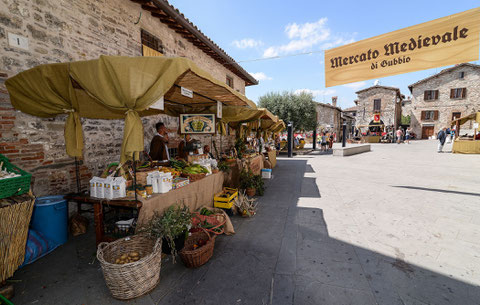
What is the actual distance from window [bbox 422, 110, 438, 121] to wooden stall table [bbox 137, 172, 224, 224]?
40645mm

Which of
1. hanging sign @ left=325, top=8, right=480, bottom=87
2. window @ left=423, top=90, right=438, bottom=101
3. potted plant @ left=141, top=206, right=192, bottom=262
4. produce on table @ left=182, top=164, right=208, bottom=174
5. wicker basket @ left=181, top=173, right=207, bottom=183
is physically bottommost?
potted plant @ left=141, top=206, right=192, bottom=262

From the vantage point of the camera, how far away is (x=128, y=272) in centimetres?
221

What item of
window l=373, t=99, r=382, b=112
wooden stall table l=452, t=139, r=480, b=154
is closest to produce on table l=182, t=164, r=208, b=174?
wooden stall table l=452, t=139, r=480, b=154

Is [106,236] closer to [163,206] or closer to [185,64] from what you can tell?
[163,206]

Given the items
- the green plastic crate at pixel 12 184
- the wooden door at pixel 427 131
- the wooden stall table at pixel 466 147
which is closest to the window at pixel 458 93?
the wooden door at pixel 427 131

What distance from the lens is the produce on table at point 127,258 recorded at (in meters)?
2.40

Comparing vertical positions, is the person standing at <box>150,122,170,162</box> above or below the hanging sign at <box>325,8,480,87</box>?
below

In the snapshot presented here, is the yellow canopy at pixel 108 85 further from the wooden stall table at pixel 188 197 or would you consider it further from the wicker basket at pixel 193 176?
the wicker basket at pixel 193 176

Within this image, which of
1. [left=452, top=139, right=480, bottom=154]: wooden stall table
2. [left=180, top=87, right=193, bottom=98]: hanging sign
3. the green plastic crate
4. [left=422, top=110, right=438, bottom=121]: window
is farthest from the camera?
[left=422, top=110, right=438, bottom=121]: window

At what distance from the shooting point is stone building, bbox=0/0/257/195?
133 inches

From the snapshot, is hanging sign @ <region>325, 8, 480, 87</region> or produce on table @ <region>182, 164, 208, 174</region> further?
produce on table @ <region>182, 164, 208, 174</region>

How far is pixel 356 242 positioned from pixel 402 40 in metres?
4.16

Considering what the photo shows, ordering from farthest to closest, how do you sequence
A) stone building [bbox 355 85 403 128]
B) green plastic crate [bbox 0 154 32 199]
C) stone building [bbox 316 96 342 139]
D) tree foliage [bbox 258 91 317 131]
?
stone building [bbox 316 96 342 139]
stone building [bbox 355 85 403 128]
tree foliage [bbox 258 91 317 131]
green plastic crate [bbox 0 154 32 199]

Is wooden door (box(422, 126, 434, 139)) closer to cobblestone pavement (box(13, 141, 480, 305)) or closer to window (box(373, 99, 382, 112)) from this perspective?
window (box(373, 99, 382, 112))
